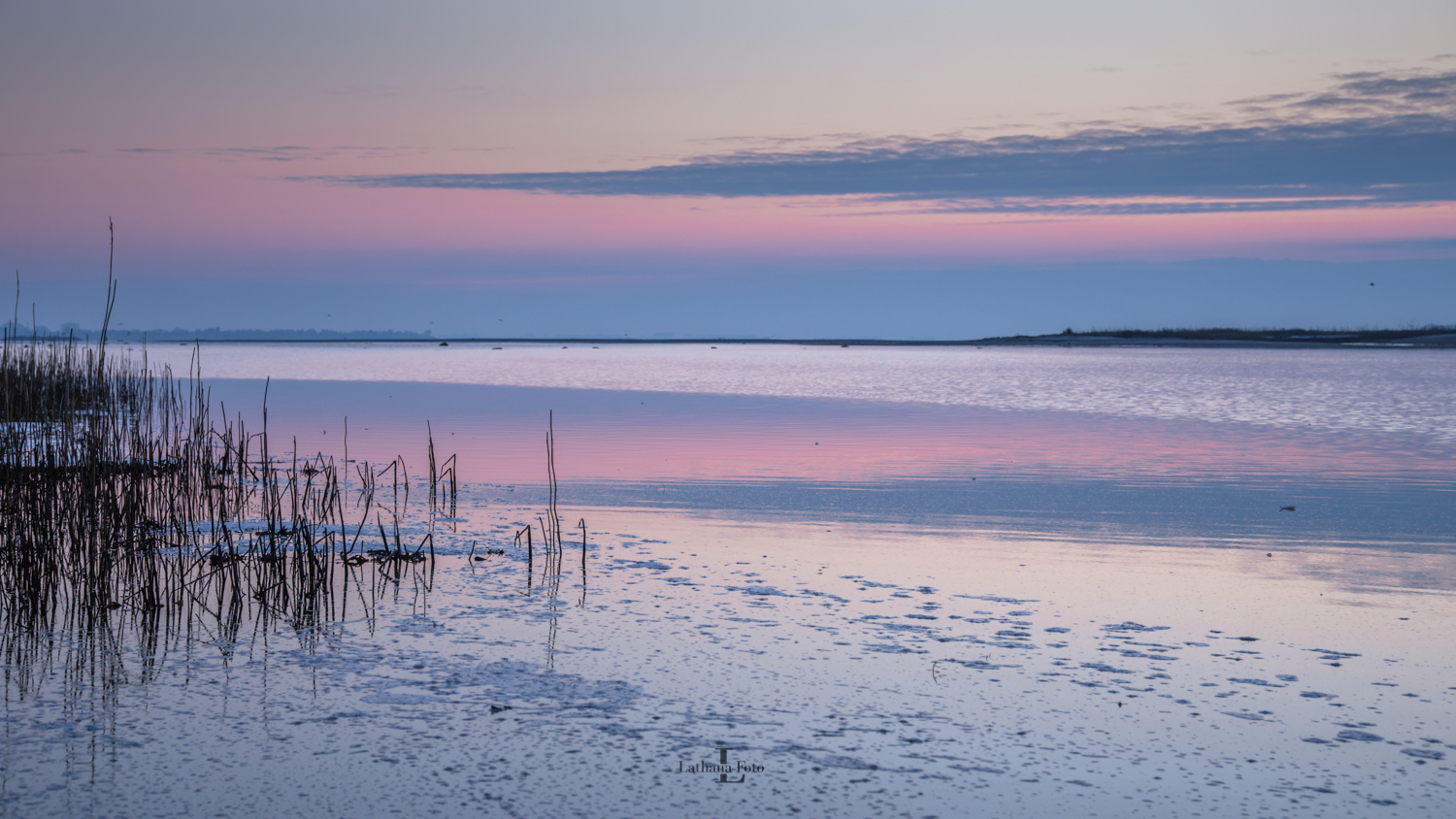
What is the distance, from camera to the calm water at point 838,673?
4.28 m

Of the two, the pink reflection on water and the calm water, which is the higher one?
the pink reflection on water

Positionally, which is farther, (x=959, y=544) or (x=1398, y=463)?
(x=1398, y=463)

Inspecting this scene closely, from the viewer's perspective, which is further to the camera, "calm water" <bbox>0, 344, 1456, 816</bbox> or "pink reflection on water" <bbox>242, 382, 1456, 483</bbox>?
"pink reflection on water" <bbox>242, 382, 1456, 483</bbox>

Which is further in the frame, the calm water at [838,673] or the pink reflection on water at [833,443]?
the pink reflection on water at [833,443]

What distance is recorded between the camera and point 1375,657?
5.89 m

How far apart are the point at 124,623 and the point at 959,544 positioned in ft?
20.4

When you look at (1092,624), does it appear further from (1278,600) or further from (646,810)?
(646,810)

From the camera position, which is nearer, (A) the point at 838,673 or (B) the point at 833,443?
(A) the point at 838,673

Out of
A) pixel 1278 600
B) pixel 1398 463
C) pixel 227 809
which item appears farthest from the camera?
pixel 1398 463

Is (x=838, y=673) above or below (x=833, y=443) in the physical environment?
below

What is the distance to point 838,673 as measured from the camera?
5621mm

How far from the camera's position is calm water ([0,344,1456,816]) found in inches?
169

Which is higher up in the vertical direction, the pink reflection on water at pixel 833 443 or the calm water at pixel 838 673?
the pink reflection on water at pixel 833 443

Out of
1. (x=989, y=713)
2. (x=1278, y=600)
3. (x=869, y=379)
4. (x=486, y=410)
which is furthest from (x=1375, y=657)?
(x=869, y=379)
